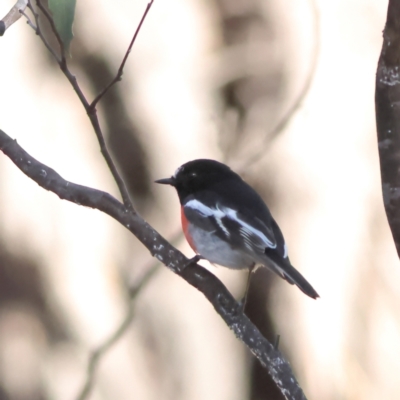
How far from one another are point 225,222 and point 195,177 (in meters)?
0.30

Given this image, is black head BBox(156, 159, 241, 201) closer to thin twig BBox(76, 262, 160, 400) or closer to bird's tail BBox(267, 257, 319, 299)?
bird's tail BBox(267, 257, 319, 299)

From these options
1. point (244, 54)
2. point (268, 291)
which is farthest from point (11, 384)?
point (244, 54)

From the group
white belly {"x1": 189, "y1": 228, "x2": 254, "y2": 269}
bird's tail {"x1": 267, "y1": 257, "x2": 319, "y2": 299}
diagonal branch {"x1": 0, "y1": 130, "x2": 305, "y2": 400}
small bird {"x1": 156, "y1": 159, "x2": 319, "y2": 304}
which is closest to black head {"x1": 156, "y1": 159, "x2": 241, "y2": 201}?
small bird {"x1": 156, "y1": 159, "x2": 319, "y2": 304}

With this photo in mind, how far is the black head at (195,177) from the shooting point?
2.11 metres

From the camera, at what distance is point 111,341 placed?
3033mm

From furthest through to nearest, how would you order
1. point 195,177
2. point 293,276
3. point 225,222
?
1. point 195,177
2. point 225,222
3. point 293,276

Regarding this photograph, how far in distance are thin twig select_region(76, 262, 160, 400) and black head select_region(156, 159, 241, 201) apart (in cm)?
103

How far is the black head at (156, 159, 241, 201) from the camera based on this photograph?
211 centimetres

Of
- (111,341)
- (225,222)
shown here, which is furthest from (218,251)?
(111,341)

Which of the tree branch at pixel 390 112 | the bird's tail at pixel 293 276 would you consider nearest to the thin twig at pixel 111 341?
the bird's tail at pixel 293 276

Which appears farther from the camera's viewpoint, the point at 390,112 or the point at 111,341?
the point at 111,341

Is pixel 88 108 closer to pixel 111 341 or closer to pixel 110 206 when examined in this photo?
pixel 110 206

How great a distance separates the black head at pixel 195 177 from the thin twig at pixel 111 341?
103 cm

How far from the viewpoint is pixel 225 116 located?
2.97 metres
